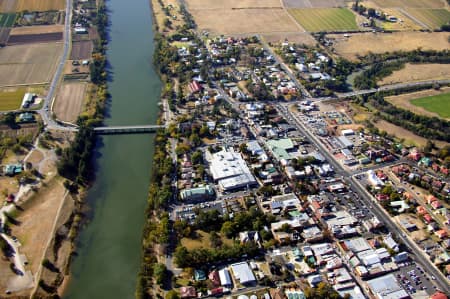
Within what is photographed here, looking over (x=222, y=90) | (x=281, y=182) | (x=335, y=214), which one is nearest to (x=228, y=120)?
(x=222, y=90)

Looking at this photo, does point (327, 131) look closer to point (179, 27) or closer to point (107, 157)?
point (107, 157)

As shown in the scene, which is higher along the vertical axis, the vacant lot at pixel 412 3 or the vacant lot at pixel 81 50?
the vacant lot at pixel 412 3

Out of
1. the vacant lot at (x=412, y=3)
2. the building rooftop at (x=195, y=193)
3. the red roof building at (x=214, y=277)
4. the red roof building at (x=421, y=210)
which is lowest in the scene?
the red roof building at (x=214, y=277)

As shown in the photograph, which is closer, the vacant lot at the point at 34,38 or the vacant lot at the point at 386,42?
the vacant lot at the point at 34,38

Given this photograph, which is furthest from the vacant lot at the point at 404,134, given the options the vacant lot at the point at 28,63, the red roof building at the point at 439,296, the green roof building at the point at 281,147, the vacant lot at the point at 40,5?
the vacant lot at the point at 40,5

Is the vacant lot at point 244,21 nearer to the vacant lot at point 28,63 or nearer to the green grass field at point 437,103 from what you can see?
the vacant lot at point 28,63

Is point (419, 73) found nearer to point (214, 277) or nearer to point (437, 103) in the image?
point (437, 103)

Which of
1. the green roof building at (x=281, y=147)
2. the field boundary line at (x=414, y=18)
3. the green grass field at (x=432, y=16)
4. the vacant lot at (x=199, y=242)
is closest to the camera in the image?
the vacant lot at (x=199, y=242)
